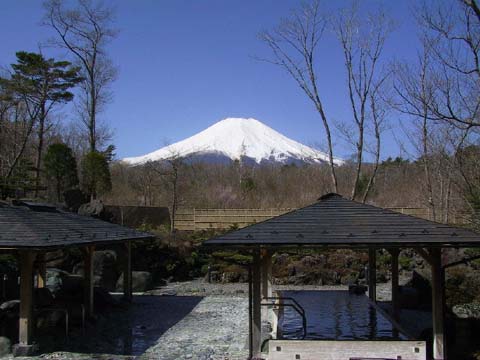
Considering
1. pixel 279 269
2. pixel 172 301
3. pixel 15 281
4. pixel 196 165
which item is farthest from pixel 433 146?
pixel 196 165

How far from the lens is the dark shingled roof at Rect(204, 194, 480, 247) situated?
8242 mm

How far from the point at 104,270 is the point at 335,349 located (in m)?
13.6

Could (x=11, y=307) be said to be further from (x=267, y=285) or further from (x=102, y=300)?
(x=267, y=285)

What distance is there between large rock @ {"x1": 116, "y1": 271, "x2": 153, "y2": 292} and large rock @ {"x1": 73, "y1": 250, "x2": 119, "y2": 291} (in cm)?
32

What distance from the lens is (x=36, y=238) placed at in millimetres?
9781

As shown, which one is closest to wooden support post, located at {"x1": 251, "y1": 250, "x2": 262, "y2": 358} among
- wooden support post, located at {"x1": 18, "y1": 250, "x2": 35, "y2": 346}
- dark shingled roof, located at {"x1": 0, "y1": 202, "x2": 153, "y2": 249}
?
dark shingled roof, located at {"x1": 0, "y1": 202, "x2": 153, "y2": 249}

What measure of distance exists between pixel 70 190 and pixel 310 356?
20.1 meters

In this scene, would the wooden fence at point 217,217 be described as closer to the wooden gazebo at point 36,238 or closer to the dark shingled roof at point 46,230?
the dark shingled roof at point 46,230

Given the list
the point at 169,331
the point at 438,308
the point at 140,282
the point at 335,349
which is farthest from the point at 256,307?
the point at 140,282

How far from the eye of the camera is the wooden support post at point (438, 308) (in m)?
8.33

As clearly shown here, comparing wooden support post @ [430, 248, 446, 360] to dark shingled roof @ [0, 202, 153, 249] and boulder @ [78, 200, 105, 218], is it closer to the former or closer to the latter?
dark shingled roof @ [0, 202, 153, 249]

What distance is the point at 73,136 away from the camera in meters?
44.9

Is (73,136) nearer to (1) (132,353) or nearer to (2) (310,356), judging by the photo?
(1) (132,353)

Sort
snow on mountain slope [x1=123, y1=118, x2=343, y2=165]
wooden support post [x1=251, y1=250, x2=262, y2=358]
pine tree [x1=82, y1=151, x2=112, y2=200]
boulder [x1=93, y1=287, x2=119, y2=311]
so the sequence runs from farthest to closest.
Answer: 1. snow on mountain slope [x1=123, y1=118, x2=343, y2=165]
2. pine tree [x1=82, y1=151, x2=112, y2=200]
3. boulder [x1=93, y1=287, x2=119, y2=311]
4. wooden support post [x1=251, y1=250, x2=262, y2=358]
